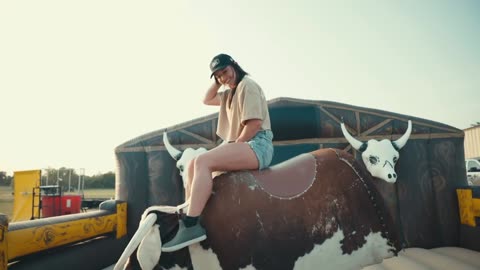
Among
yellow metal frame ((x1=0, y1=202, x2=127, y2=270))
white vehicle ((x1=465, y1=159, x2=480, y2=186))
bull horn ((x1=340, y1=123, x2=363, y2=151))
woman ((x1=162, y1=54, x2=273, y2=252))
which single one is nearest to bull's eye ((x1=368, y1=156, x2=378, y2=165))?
bull horn ((x1=340, y1=123, x2=363, y2=151))

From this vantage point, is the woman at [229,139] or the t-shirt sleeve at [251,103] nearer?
the woman at [229,139]

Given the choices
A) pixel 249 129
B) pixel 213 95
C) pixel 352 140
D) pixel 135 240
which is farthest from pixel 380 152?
pixel 135 240

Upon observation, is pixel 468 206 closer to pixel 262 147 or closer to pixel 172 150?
pixel 262 147

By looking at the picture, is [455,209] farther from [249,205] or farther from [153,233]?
[153,233]

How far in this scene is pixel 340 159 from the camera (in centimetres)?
202

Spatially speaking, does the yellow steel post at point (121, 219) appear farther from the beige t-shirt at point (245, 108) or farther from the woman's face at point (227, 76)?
the woman's face at point (227, 76)

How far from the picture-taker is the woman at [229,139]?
154cm

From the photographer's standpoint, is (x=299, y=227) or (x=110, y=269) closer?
(x=299, y=227)

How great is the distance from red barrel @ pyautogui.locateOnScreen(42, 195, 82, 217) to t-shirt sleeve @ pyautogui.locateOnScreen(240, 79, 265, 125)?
11.7m

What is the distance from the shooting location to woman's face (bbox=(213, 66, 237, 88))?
206 cm

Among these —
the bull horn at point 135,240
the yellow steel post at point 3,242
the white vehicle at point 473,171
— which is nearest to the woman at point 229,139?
the bull horn at point 135,240

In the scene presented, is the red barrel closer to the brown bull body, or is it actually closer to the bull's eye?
the bull's eye

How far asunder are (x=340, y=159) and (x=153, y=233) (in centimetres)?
128

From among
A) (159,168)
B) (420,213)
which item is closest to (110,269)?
(159,168)
